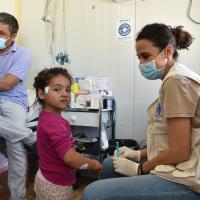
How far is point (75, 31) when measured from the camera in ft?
9.55

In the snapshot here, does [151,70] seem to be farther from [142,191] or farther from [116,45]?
[116,45]

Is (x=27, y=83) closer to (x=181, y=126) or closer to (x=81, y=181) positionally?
(x=81, y=181)

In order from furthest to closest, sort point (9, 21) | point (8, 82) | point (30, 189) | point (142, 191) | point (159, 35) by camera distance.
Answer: point (30, 189) < point (9, 21) < point (8, 82) < point (159, 35) < point (142, 191)

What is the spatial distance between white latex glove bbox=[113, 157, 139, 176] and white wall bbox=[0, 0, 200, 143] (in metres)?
1.44

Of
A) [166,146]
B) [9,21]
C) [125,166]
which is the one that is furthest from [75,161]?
[9,21]

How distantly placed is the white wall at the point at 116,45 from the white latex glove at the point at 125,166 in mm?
1436

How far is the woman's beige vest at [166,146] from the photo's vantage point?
3.31ft

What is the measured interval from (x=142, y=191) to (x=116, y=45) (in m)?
1.96

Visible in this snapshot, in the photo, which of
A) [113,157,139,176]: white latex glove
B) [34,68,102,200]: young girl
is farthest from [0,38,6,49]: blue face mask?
[113,157,139,176]: white latex glove

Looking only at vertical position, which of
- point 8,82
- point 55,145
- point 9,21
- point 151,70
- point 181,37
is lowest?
point 55,145

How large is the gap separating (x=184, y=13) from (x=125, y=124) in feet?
3.84

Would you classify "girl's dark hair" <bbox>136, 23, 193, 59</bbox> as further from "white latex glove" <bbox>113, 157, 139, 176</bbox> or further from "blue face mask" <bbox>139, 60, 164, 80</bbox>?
"white latex glove" <bbox>113, 157, 139, 176</bbox>

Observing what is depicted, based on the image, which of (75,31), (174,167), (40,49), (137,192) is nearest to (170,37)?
(174,167)

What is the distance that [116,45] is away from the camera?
9.08 feet
